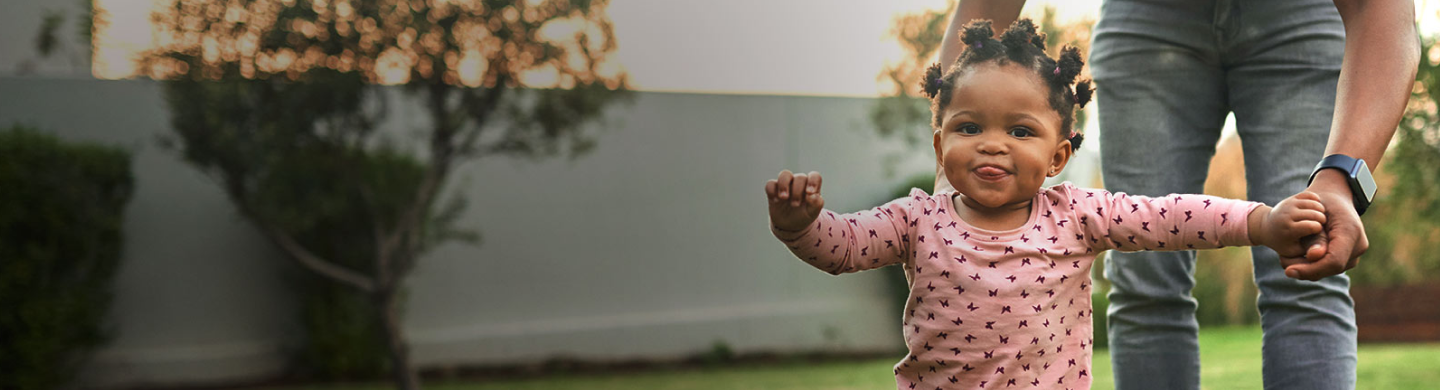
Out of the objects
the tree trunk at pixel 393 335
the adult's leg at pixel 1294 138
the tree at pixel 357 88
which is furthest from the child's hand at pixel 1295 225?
the tree trunk at pixel 393 335

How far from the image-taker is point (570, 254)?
958 centimetres

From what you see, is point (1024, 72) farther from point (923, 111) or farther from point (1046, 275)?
point (923, 111)

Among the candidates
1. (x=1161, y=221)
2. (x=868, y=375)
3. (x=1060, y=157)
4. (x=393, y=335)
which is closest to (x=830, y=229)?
(x=1060, y=157)

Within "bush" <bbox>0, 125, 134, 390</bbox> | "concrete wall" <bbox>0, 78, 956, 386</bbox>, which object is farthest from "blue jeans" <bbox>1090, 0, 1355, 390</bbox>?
"concrete wall" <bbox>0, 78, 956, 386</bbox>

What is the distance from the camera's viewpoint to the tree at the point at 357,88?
620cm

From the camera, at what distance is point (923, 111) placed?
421 inches

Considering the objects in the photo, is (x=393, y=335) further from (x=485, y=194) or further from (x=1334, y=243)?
(x=1334, y=243)

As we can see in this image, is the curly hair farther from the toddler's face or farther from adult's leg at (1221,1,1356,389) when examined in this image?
adult's leg at (1221,1,1356,389)

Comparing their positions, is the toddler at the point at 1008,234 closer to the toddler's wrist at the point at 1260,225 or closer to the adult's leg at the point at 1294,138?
the toddler's wrist at the point at 1260,225

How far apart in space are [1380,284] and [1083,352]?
11.1 m

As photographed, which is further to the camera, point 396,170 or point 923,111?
point 923,111

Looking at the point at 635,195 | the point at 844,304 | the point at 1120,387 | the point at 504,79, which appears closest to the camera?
the point at 1120,387

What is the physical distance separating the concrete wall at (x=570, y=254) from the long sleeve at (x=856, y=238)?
7696 millimetres

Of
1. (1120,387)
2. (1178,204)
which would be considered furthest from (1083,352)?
(1120,387)
